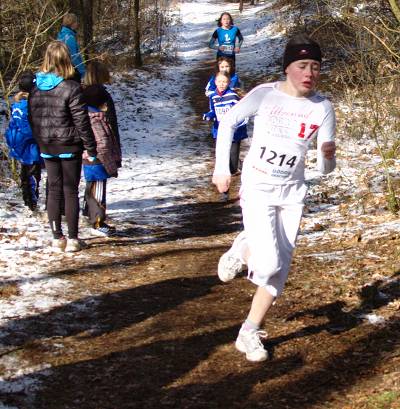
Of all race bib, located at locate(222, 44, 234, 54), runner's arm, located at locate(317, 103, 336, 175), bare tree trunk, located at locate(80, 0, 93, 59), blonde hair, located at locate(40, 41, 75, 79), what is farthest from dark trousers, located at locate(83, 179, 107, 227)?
bare tree trunk, located at locate(80, 0, 93, 59)

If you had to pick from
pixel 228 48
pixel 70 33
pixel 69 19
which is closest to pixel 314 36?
pixel 228 48

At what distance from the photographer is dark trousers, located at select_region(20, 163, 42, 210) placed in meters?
8.73

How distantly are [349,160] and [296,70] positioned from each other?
7963 millimetres

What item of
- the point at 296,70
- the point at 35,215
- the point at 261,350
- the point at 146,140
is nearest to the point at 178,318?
the point at 261,350

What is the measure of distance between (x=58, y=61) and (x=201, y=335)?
11.6ft

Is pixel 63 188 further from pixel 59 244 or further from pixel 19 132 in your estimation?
pixel 19 132

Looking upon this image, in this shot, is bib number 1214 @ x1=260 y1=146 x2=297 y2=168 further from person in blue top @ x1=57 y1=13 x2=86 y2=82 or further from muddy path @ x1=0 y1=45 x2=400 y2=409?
person in blue top @ x1=57 y1=13 x2=86 y2=82

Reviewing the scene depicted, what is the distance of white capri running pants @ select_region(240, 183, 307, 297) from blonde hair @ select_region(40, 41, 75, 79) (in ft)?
10.7

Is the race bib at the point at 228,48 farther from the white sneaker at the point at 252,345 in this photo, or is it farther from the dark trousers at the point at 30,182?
the white sneaker at the point at 252,345

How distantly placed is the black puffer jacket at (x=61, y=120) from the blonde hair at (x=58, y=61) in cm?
11

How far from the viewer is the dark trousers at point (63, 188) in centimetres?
717

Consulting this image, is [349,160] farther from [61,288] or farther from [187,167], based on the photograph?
[61,288]

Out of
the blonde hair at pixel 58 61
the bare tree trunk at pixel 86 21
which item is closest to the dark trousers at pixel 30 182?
the blonde hair at pixel 58 61

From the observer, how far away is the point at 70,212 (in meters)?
7.29
